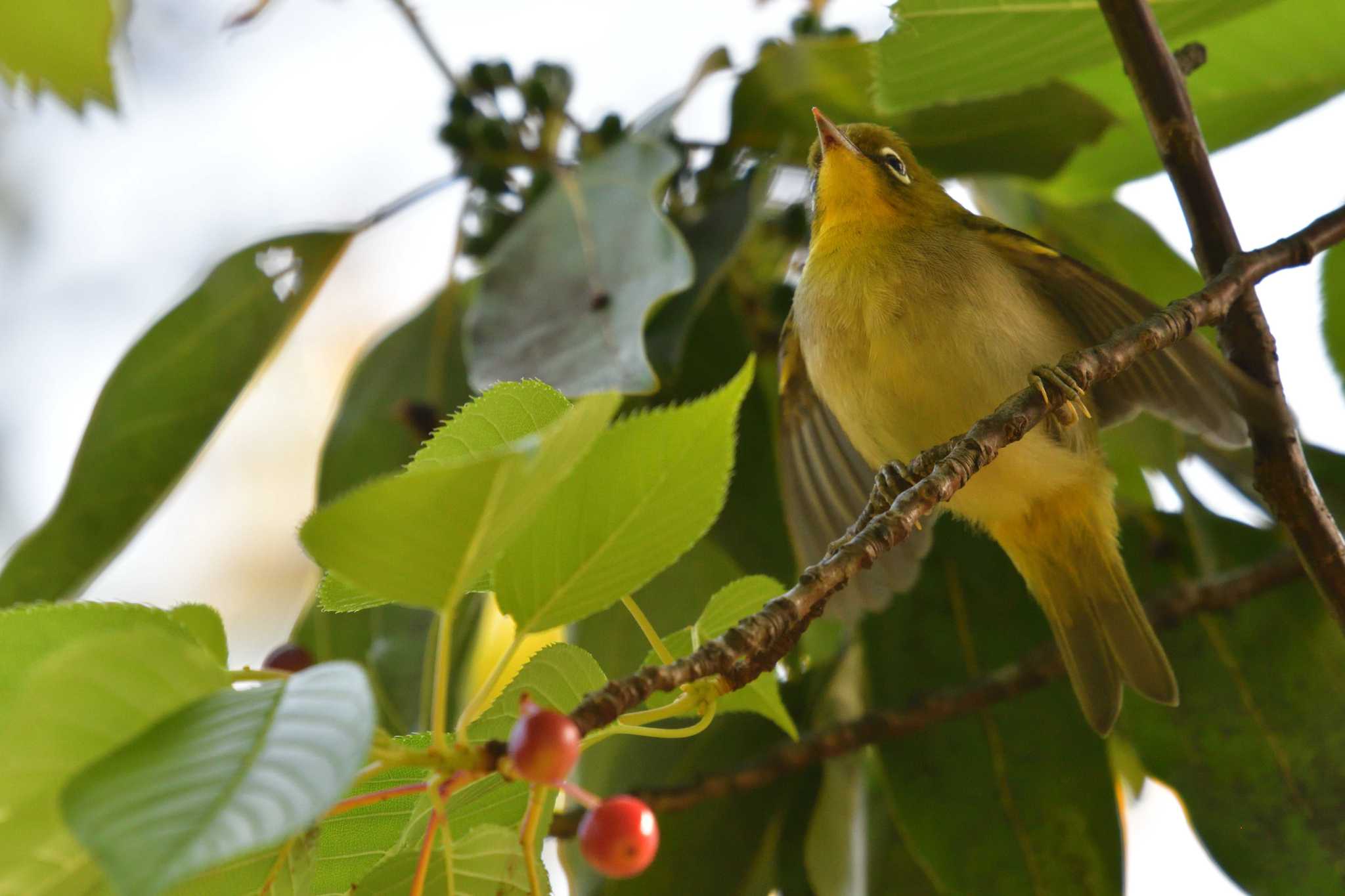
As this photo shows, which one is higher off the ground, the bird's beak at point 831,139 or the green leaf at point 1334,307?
the bird's beak at point 831,139

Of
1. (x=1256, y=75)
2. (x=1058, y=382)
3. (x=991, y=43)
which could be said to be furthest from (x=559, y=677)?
(x=1256, y=75)

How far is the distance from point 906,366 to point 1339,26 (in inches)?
30.2

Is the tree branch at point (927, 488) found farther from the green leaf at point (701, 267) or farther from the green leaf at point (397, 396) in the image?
the green leaf at point (397, 396)

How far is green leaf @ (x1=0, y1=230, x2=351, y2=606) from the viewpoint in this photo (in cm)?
172

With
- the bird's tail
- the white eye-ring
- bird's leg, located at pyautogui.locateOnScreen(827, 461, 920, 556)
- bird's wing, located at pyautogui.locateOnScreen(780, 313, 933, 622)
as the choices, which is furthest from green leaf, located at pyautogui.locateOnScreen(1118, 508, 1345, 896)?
the white eye-ring

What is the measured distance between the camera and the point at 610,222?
167 cm

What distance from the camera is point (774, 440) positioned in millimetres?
1898

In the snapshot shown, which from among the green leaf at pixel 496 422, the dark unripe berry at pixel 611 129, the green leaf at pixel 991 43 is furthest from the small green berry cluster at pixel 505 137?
the green leaf at pixel 496 422

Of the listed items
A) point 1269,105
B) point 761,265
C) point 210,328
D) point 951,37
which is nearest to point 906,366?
point 951,37

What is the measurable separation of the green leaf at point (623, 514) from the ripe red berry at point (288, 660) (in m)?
0.61

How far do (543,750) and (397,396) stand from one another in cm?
155

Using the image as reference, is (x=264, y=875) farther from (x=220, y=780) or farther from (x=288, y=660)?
(x=288, y=660)

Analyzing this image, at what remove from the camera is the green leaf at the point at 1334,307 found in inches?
66.5

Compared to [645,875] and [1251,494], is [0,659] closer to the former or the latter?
[645,875]
